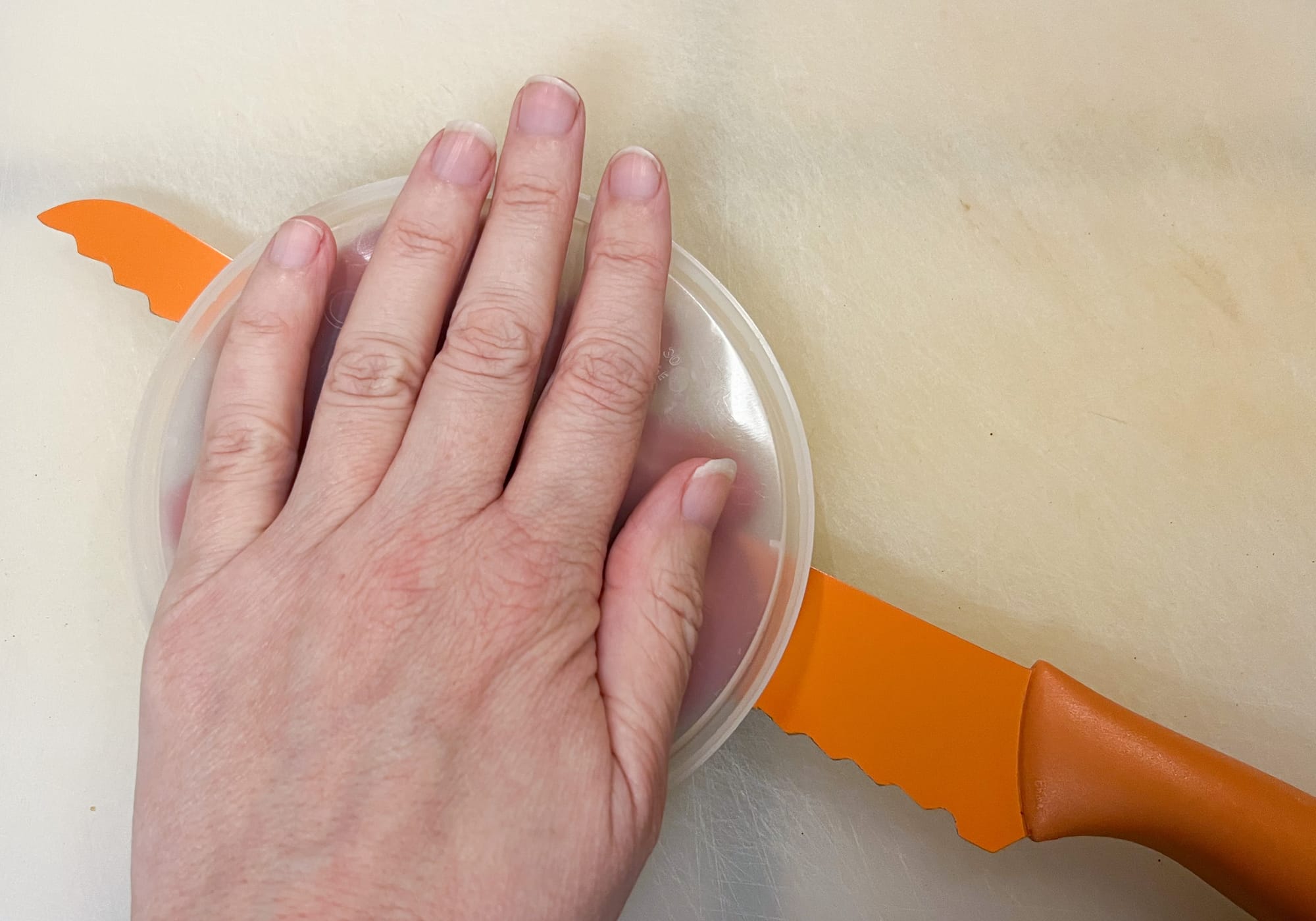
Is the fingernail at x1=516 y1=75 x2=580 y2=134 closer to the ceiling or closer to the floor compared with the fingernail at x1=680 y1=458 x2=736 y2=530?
closer to the ceiling

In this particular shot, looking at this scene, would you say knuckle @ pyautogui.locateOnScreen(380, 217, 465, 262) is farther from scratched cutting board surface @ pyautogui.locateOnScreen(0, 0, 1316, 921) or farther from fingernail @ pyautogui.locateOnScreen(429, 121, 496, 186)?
scratched cutting board surface @ pyautogui.locateOnScreen(0, 0, 1316, 921)

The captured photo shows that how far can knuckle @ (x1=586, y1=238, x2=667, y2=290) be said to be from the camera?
1.85 feet

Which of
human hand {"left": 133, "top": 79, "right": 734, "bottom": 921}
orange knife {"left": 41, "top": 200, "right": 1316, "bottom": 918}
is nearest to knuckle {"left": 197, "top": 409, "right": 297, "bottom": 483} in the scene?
human hand {"left": 133, "top": 79, "right": 734, "bottom": 921}

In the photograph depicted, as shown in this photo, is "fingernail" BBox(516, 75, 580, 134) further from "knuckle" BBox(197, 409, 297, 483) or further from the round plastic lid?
"knuckle" BBox(197, 409, 297, 483)

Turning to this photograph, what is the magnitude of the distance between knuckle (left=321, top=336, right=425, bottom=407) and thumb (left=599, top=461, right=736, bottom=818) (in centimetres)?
17

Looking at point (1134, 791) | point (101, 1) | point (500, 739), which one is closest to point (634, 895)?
point (500, 739)

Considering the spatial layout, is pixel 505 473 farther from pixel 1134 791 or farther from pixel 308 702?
pixel 1134 791

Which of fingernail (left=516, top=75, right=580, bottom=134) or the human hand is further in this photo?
fingernail (left=516, top=75, right=580, bottom=134)

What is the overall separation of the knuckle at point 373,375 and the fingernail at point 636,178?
0.60 feet

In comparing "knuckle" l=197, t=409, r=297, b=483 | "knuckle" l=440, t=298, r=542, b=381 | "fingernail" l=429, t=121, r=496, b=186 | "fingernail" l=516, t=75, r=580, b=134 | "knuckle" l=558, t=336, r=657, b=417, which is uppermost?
"fingernail" l=516, t=75, r=580, b=134

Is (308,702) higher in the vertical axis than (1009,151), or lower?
lower

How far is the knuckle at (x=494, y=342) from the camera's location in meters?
0.53

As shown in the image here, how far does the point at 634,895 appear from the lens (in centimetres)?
61

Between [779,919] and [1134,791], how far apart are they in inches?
10.1
